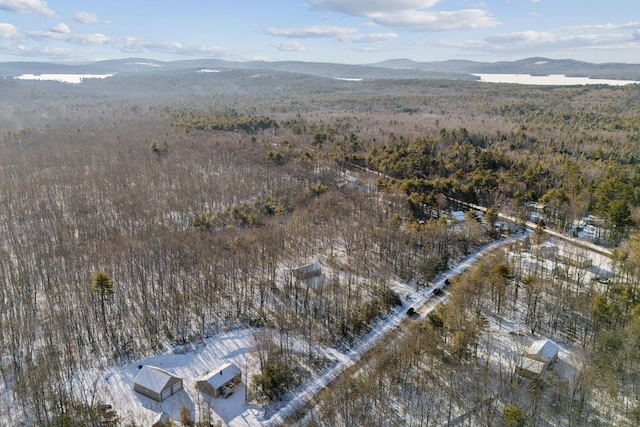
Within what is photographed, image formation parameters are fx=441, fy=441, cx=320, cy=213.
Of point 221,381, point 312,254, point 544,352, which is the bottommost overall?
point 221,381

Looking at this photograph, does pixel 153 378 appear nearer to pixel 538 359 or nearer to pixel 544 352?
pixel 538 359

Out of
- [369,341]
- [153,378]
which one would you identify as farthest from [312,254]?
[153,378]

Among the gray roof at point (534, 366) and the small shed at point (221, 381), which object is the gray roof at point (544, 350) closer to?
the gray roof at point (534, 366)

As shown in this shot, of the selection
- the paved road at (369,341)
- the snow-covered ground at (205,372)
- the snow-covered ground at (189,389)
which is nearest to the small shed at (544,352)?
the paved road at (369,341)

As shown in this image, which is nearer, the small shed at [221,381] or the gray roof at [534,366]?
the small shed at [221,381]

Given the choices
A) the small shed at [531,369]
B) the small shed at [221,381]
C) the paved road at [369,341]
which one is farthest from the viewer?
the small shed at [531,369]

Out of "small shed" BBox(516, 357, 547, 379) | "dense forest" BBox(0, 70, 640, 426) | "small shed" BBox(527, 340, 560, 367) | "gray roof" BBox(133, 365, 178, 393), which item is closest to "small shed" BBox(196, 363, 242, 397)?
"gray roof" BBox(133, 365, 178, 393)

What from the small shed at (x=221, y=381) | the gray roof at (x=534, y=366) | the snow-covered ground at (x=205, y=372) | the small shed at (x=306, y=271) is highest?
the small shed at (x=306, y=271)
